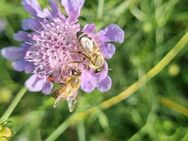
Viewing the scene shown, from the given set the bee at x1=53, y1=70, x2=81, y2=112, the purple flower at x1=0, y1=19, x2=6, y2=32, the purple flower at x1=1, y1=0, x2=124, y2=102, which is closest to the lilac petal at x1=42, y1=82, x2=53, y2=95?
the purple flower at x1=1, y1=0, x2=124, y2=102

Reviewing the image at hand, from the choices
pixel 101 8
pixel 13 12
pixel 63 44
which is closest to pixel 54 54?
pixel 63 44

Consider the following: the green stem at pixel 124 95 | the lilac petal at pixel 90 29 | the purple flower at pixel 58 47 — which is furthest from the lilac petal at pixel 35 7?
the green stem at pixel 124 95

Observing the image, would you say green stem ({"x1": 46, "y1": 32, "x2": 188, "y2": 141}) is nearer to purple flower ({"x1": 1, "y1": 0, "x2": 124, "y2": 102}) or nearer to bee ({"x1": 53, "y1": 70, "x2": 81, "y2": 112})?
purple flower ({"x1": 1, "y1": 0, "x2": 124, "y2": 102})

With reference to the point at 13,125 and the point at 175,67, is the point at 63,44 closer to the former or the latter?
the point at 13,125

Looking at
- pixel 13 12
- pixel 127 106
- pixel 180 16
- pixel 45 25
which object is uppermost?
pixel 45 25

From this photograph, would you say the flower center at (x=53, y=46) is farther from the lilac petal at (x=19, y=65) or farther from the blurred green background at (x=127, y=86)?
the blurred green background at (x=127, y=86)

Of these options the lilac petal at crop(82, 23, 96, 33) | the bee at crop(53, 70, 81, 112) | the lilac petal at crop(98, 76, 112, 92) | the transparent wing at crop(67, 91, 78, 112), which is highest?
the lilac petal at crop(82, 23, 96, 33)

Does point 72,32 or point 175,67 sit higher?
point 72,32
